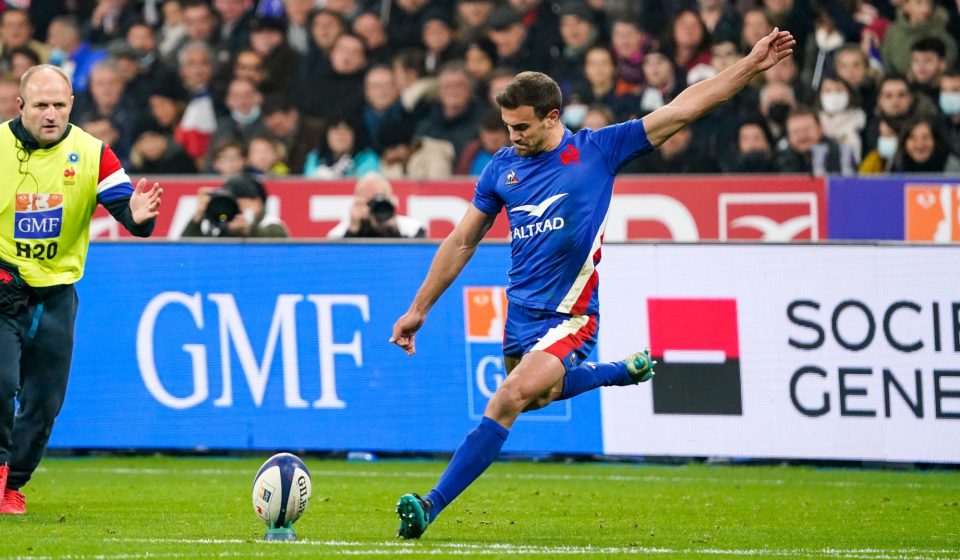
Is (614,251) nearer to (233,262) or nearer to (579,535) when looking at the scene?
(233,262)

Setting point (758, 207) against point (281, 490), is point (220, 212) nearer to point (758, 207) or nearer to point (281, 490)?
point (758, 207)

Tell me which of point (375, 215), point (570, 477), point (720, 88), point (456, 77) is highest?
point (456, 77)

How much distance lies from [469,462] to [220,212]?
23.1 ft

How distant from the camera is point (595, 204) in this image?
8.70 m

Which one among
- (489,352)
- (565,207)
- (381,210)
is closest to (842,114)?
(381,210)

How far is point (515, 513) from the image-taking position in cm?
1036

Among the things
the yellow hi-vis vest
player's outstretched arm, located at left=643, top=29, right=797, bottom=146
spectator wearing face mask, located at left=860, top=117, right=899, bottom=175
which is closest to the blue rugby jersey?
player's outstretched arm, located at left=643, top=29, right=797, bottom=146

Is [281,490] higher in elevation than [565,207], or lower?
lower

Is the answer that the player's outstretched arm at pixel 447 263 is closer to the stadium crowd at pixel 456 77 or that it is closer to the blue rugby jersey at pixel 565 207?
the blue rugby jersey at pixel 565 207

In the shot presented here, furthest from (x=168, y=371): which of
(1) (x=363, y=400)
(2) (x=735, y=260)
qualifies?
(2) (x=735, y=260)

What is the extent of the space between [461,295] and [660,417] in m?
1.83

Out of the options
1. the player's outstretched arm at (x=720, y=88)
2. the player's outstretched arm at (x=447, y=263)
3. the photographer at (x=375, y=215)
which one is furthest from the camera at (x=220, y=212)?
the player's outstretched arm at (x=720, y=88)

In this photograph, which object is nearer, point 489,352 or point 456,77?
point 489,352

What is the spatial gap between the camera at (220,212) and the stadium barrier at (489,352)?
40.5 inches
